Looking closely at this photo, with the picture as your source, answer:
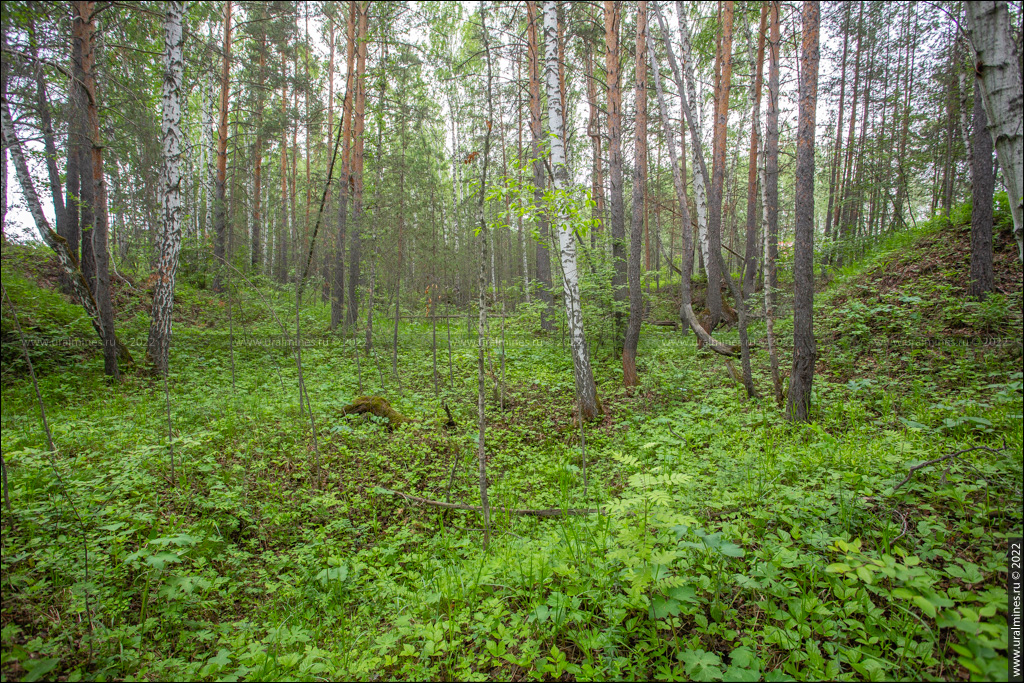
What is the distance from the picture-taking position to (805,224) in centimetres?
498

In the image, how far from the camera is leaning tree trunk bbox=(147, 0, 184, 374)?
7.17 m

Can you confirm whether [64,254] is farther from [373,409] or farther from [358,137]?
[373,409]

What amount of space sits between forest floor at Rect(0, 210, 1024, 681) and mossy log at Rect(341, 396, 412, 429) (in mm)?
200

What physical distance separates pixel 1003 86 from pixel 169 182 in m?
10.4

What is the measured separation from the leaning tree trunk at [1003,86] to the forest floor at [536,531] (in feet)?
5.98

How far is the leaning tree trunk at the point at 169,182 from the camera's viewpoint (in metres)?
7.17

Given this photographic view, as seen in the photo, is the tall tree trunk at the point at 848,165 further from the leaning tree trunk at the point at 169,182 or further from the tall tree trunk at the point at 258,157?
the tall tree trunk at the point at 258,157

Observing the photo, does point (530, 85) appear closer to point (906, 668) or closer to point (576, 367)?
point (576, 367)

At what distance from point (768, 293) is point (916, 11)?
44.4ft

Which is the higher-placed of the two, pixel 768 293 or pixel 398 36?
pixel 398 36

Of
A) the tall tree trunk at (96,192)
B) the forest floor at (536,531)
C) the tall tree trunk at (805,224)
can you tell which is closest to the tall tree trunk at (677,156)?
the tall tree trunk at (805,224)

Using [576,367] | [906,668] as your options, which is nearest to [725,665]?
[906,668]

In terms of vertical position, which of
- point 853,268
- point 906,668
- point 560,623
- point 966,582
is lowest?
point 560,623

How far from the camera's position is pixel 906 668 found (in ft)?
5.68
